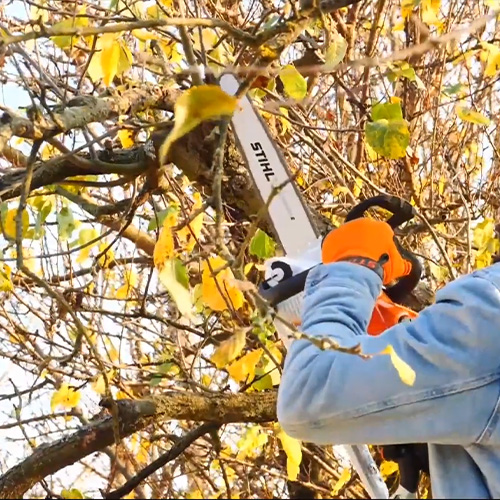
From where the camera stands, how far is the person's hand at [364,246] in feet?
3.60

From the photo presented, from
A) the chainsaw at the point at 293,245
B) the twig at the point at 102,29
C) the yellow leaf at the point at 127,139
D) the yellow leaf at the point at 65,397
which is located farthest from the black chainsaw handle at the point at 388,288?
the yellow leaf at the point at 127,139

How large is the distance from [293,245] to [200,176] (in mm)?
475

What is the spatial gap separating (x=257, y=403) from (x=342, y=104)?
131 centimetres

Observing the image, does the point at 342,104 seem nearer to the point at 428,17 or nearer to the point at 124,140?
the point at 428,17

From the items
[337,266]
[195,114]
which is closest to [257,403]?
[337,266]

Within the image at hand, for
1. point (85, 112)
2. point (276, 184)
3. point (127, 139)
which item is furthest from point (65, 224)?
point (276, 184)

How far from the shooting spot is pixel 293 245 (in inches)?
59.0

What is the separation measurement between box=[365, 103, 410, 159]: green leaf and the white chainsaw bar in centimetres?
20

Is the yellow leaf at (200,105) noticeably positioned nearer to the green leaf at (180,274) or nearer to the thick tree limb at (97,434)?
the green leaf at (180,274)

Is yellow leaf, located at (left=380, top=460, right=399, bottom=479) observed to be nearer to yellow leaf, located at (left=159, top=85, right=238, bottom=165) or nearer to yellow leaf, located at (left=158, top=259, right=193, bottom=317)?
yellow leaf, located at (left=158, top=259, right=193, bottom=317)

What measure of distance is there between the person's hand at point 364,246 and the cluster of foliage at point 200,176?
119 mm

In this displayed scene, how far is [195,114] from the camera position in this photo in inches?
30.3

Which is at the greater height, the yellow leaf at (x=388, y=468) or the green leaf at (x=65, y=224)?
the green leaf at (x=65, y=224)

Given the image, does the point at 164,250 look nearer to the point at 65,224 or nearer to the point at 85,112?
the point at 85,112
